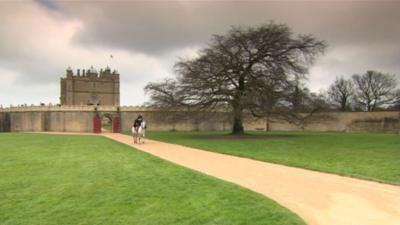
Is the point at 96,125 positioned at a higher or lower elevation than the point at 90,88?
lower

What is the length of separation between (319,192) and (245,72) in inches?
884

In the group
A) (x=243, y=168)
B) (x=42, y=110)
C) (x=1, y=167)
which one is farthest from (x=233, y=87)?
(x=42, y=110)

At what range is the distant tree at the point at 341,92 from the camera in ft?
227

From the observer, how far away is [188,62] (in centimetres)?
3112

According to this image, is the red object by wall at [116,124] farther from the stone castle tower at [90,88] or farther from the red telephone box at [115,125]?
the stone castle tower at [90,88]

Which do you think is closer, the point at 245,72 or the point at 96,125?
the point at 245,72

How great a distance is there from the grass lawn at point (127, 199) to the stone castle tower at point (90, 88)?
2561 inches

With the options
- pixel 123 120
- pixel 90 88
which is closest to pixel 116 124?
pixel 123 120

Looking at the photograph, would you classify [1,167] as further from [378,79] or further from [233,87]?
[378,79]

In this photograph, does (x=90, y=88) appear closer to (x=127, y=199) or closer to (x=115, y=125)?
(x=115, y=125)

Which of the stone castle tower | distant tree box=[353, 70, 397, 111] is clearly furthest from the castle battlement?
distant tree box=[353, 70, 397, 111]

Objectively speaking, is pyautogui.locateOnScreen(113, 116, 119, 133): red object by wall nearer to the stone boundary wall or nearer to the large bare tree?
the stone boundary wall

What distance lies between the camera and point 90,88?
7631 centimetres

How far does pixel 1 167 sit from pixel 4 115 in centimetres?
4419
